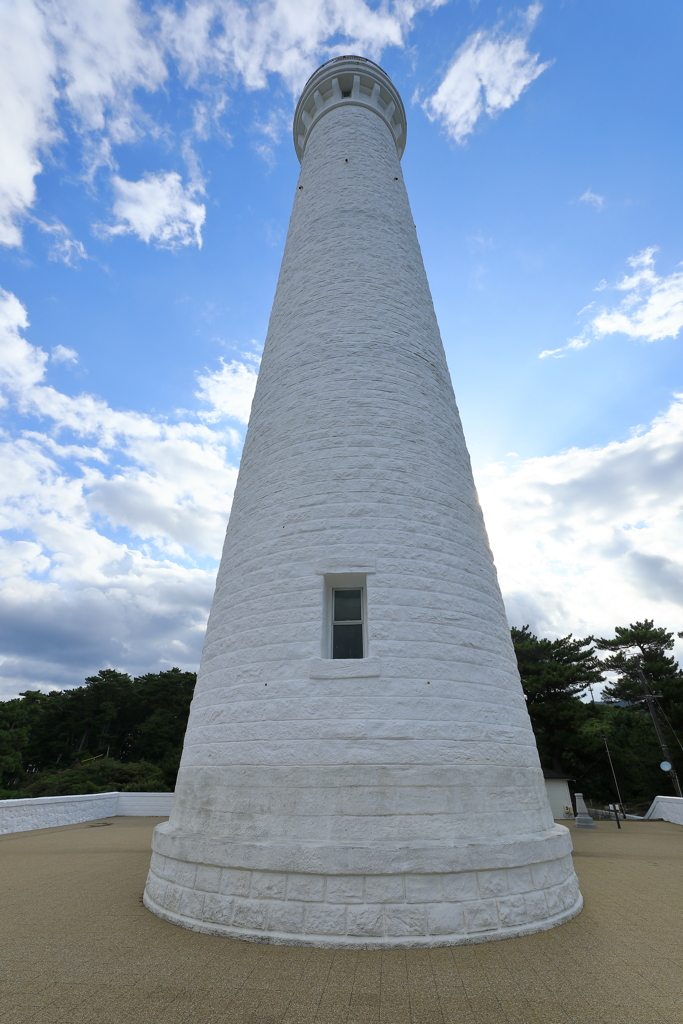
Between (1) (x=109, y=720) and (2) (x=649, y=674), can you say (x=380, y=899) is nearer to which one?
(2) (x=649, y=674)

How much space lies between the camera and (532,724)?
20.2 metres

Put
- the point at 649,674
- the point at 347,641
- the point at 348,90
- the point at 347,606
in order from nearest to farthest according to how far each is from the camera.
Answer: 1. the point at 347,641
2. the point at 347,606
3. the point at 348,90
4. the point at 649,674

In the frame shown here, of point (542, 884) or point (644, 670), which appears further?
point (644, 670)

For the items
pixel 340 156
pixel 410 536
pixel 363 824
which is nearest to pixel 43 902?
pixel 363 824

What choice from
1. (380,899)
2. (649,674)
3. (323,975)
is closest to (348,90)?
(380,899)

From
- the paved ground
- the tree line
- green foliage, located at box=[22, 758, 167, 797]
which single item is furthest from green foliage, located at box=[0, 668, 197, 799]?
the paved ground

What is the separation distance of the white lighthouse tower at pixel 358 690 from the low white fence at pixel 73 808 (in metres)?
9.09

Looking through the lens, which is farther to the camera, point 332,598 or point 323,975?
point 332,598

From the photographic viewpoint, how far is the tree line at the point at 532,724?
23.2 meters

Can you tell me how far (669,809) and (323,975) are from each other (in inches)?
702

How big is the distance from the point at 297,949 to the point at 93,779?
73.5ft

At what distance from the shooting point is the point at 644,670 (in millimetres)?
28828

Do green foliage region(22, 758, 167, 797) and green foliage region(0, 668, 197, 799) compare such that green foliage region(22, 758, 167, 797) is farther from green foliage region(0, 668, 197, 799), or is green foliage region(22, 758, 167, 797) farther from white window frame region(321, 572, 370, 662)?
white window frame region(321, 572, 370, 662)

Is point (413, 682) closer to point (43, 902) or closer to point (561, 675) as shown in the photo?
point (43, 902)
